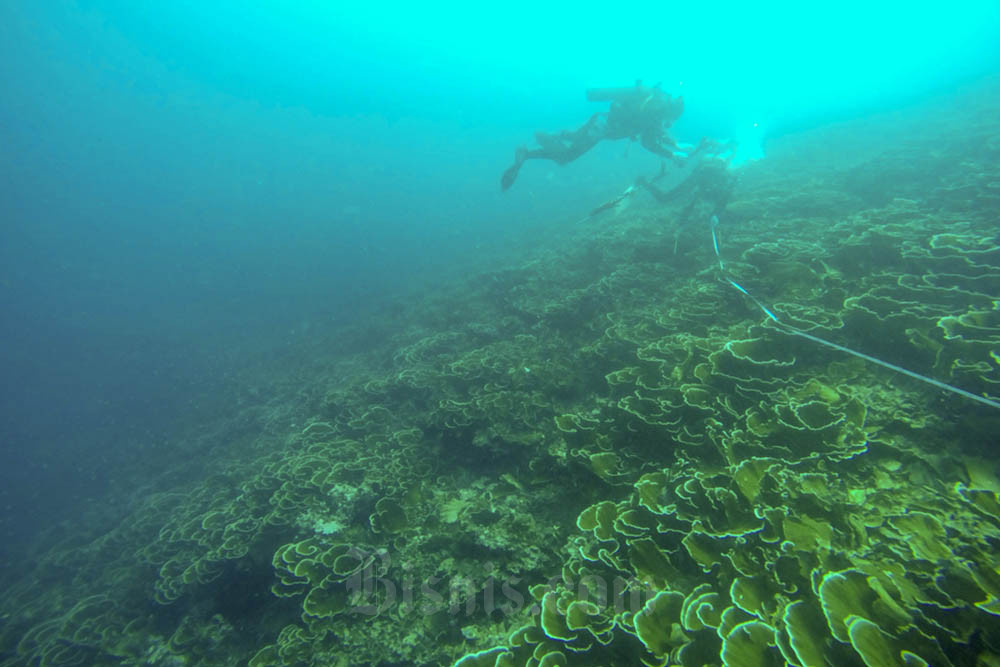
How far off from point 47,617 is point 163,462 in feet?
26.2

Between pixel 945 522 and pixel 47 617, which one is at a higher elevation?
pixel 945 522

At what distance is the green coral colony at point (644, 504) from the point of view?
2.48m

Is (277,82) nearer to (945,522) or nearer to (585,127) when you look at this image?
(585,127)

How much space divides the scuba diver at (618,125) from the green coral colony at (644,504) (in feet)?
25.6

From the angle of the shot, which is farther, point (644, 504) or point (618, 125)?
point (618, 125)

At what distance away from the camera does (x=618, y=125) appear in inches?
558

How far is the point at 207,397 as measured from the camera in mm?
18172

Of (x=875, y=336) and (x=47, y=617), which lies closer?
(x=875, y=336)

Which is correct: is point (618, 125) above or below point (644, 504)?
above

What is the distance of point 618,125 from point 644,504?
48.4 ft

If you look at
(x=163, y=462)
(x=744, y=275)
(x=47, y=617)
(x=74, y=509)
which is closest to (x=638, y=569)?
(x=744, y=275)

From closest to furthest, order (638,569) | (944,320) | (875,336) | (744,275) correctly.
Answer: (638,569), (944,320), (875,336), (744,275)

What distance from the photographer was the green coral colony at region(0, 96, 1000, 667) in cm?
248

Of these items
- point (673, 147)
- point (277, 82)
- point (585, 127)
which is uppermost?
point (277, 82)
